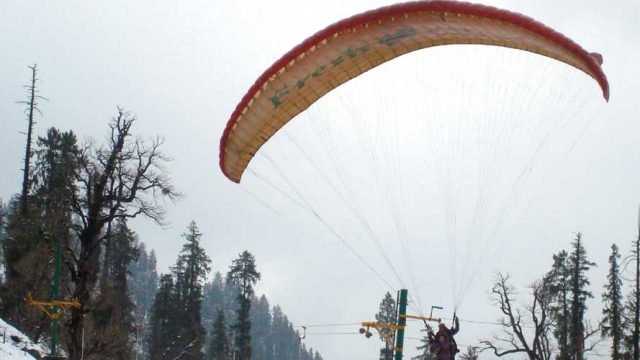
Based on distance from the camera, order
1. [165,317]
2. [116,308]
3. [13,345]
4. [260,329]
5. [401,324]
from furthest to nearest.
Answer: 1. [260,329]
2. [165,317]
3. [116,308]
4. [13,345]
5. [401,324]

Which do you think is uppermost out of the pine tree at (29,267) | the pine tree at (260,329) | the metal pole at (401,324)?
the pine tree at (260,329)

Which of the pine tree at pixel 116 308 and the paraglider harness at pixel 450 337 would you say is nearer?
the paraglider harness at pixel 450 337

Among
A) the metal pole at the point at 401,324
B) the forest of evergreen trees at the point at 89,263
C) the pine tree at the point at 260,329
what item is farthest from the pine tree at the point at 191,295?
the pine tree at the point at 260,329

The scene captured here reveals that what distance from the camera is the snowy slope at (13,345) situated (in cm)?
2031

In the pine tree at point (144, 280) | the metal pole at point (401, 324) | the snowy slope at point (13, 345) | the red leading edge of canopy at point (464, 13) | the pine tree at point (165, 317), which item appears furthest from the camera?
the pine tree at point (144, 280)

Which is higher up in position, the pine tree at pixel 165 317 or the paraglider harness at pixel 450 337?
the pine tree at pixel 165 317

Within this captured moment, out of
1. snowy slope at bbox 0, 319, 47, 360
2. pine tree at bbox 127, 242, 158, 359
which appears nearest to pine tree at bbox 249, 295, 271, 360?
pine tree at bbox 127, 242, 158, 359

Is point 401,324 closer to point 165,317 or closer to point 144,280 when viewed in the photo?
point 165,317

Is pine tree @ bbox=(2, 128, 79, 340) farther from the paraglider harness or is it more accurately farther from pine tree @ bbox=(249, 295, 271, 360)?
pine tree @ bbox=(249, 295, 271, 360)

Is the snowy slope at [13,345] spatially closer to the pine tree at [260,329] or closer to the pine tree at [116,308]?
A: the pine tree at [116,308]

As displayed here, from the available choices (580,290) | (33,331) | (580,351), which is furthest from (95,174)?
(580,290)

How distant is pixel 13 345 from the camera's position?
907 inches

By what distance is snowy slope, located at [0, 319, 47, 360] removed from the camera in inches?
800

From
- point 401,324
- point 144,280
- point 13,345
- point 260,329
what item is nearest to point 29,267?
point 13,345
